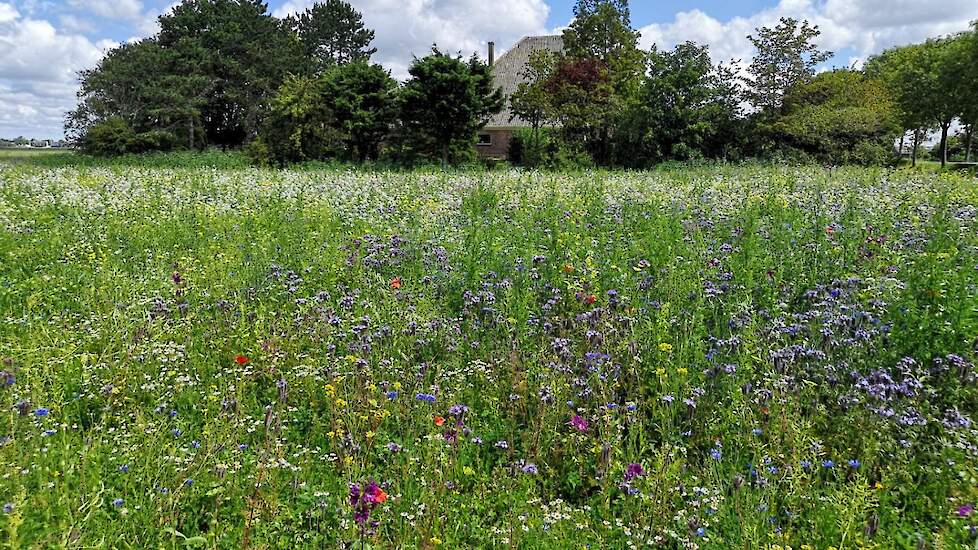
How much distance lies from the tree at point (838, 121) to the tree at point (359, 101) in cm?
1732

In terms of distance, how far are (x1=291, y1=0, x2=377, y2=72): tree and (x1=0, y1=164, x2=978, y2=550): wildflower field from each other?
48794mm

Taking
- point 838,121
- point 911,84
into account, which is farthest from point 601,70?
point 911,84

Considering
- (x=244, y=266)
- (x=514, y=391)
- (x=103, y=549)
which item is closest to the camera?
(x=103, y=549)

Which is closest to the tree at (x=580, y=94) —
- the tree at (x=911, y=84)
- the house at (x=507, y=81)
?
the house at (x=507, y=81)

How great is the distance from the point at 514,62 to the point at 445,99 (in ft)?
64.9

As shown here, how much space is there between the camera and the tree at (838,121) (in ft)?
81.4

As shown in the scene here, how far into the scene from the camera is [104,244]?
272 inches

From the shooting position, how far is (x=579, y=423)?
3.28 metres

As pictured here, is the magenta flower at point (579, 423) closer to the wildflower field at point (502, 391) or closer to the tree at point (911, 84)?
the wildflower field at point (502, 391)

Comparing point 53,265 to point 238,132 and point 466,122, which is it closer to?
point 466,122

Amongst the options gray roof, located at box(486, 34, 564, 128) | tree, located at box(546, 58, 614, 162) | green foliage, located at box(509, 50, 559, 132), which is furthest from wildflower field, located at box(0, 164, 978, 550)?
gray roof, located at box(486, 34, 564, 128)

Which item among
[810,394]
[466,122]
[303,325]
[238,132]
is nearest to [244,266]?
[303,325]

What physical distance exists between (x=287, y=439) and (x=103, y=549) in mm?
1151

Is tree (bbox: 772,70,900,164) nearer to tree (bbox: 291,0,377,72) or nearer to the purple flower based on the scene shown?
the purple flower
